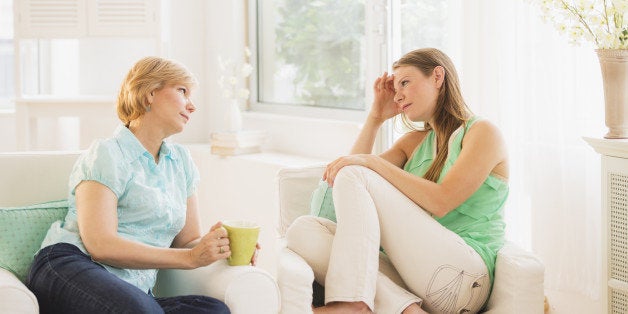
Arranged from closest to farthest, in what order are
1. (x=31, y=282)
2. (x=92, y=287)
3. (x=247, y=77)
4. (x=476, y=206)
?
(x=92, y=287) < (x=31, y=282) < (x=476, y=206) < (x=247, y=77)

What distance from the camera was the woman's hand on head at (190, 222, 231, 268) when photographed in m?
1.98

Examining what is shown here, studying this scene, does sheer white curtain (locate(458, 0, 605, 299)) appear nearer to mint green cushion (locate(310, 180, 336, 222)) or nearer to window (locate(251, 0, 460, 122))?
window (locate(251, 0, 460, 122))

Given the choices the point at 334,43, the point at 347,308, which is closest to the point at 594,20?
the point at 347,308

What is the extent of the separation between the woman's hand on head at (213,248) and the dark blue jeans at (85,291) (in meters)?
0.10

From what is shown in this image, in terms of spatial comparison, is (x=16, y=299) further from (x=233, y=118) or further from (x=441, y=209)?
(x=233, y=118)

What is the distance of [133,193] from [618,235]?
1.39 m

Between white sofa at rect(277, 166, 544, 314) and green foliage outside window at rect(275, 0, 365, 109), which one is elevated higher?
green foliage outside window at rect(275, 0, 365, 109)

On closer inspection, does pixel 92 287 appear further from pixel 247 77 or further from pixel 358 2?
pixel 247 77

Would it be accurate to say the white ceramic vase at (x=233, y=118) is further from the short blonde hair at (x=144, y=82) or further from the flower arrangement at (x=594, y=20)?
the flower arrangement at (x=594, y=20)

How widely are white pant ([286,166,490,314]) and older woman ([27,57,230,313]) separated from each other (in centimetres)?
34

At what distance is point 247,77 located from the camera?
4.55 m

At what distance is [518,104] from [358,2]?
1.30 meters

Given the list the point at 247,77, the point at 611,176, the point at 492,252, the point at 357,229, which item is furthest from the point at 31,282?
the point at 247,77

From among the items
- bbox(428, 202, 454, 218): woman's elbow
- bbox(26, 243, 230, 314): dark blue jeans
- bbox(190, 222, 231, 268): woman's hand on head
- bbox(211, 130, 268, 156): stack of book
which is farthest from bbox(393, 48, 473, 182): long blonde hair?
bbox(211, 130, 268, 156): stack of book
